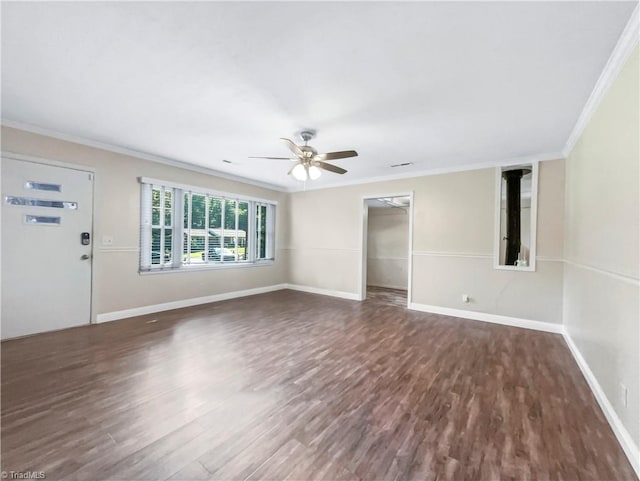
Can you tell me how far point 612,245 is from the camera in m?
1.95

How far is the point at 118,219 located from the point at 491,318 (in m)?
5.96

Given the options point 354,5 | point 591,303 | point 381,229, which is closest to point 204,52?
point 354,5

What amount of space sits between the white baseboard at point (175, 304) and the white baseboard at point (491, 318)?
A: 3372 millimetres

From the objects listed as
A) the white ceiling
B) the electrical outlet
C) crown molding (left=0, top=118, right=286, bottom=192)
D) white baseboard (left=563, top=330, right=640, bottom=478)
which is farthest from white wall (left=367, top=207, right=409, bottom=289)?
the electrical outlet

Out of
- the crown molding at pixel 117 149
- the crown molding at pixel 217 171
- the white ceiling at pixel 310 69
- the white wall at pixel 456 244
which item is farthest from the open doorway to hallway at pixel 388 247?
the white ceiling at pixel 310 69

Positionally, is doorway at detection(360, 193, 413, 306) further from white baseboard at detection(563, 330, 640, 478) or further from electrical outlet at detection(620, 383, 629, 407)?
electrical outlet at detection(620, 383, 629, 407)

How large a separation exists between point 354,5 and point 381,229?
6.50 m

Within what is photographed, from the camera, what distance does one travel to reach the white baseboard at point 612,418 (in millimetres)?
1526

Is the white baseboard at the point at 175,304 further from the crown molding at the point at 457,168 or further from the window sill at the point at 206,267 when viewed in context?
the crown molding at the point at 457,168

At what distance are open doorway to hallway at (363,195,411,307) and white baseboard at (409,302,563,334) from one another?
6.73ft

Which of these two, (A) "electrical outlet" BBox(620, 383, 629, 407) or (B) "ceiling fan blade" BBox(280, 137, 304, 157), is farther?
(B) "ceiling fan blade" BBox(280, 137, 304, 157)

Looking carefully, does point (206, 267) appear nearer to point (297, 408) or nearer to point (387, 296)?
point (297, 408)

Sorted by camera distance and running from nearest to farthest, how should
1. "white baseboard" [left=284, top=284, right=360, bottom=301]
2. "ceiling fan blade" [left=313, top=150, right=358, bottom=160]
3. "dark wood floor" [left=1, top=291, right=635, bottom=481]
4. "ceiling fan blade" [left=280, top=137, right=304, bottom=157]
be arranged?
A: "dark wood floor" [left=1, top=291, right=635, bottom=481], "ceiling fan blade" [left=280, top=137, right=304, bottom=157], "ceiling fan blade" [left=313, top=150, right=358, bottom=160], "white baseboard" [left=284, top=284, right=360, bottom=301]

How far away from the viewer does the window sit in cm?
444
